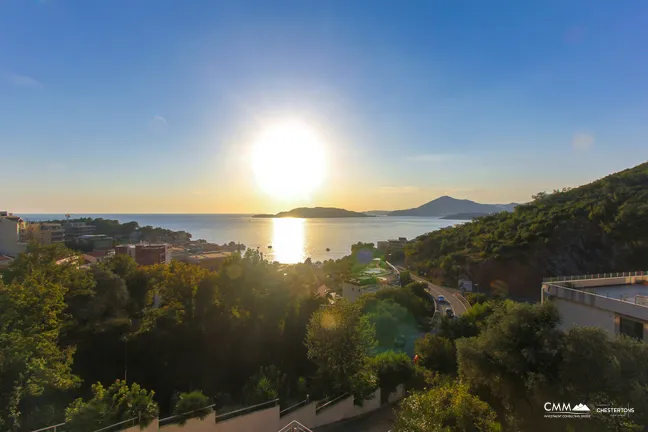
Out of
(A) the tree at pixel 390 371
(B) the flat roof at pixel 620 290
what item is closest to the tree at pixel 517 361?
(A) the tree at pixel 390 371

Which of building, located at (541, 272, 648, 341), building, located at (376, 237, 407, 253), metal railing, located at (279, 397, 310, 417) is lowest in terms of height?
building, located at (376, 237, 407, 253)

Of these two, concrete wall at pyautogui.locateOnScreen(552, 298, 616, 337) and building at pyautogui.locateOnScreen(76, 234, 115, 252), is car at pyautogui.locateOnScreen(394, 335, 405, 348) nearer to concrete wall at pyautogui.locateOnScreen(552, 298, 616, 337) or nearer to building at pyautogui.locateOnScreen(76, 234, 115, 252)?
concrete wall at pyautogui.locateOnScreen(552, 298, 616, 337)

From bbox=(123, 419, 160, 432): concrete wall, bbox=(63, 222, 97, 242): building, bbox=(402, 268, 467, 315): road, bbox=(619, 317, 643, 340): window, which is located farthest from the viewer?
bbox=(63, 222, 97, 242): building

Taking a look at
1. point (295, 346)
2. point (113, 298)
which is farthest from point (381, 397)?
point (113, 298)

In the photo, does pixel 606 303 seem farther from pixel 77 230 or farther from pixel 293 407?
pixel 77 230

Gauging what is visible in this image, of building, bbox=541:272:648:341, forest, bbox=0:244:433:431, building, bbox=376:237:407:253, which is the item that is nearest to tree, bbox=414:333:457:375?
forest, bbox=0:244:433:431

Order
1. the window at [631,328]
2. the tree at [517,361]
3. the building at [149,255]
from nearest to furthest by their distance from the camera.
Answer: the tree at [517,361] < the window at [631,328] < the building at [149,255]

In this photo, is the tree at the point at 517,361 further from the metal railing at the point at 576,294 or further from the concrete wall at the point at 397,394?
the metal railing at the point at 576,294
